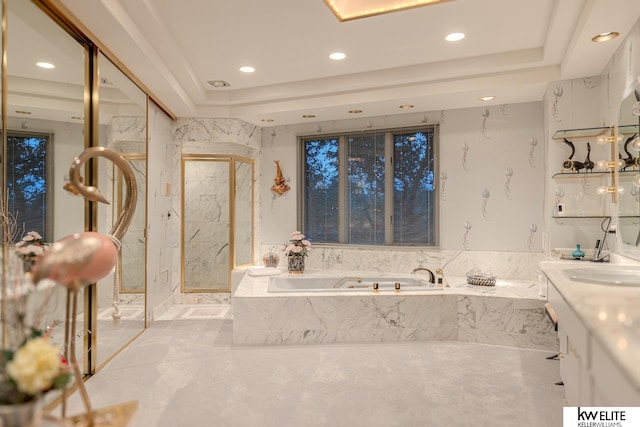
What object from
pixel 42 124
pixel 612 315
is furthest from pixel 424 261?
pixel 42 124

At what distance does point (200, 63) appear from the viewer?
3.90 m

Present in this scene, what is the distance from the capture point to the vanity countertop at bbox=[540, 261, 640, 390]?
1.00 metres

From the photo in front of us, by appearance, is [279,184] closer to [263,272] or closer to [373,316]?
[263,272]

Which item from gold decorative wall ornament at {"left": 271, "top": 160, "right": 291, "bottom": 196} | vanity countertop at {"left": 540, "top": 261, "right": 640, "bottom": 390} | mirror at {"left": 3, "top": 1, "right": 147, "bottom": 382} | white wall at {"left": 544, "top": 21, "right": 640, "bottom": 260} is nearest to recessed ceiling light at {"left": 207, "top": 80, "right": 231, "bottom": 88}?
mirror at {"left": 3, "top": 1, "right": 147, "bottom": 382}

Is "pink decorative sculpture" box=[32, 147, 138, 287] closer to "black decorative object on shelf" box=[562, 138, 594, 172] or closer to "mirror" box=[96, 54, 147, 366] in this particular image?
"mirror" box=[96, 54, 147, 366]

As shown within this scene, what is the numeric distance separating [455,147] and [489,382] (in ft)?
8.67

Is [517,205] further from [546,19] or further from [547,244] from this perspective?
[546,19]

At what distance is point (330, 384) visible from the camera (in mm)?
2850

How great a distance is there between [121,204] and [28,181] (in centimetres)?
104

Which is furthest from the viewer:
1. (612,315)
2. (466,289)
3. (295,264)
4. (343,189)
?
(343,189)

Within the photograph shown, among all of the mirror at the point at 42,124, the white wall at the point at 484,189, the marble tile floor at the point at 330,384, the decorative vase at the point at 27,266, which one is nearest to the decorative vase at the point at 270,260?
the white wall at the point at 484,189

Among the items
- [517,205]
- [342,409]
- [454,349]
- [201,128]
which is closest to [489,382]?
[454,349]

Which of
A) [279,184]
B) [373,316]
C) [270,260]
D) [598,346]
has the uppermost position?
[279,184]

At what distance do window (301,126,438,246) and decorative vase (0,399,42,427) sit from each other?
434cm
